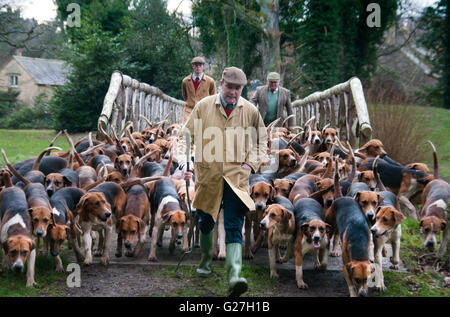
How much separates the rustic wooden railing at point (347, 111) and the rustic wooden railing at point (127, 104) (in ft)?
13.0

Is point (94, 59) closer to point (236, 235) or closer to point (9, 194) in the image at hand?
point (9, 194)

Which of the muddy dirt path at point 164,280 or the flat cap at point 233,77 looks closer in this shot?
the flat cap at point 233,77

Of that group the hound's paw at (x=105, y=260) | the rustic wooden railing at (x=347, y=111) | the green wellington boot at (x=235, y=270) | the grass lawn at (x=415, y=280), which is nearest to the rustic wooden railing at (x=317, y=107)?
the rustic wooden railing at (x=347, y=111)

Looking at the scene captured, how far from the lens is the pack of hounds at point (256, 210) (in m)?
5.22

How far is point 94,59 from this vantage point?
21688 mm

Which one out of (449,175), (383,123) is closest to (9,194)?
(383,123)

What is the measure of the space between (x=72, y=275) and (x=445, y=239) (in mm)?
4447

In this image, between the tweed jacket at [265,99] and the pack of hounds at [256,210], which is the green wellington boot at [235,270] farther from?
the tweed jacket at [265,99]

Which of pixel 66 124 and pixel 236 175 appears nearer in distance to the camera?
pixel 236 175

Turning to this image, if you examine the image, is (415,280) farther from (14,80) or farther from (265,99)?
(14,80)

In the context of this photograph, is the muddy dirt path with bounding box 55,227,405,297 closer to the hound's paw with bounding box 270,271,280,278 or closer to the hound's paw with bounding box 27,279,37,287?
the hound's paw with bounding box 270,271,280,278

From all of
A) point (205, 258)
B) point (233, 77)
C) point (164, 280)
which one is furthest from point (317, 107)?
point (233, 77)

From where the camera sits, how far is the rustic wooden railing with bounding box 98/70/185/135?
11094mm

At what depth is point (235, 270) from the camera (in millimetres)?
4680
